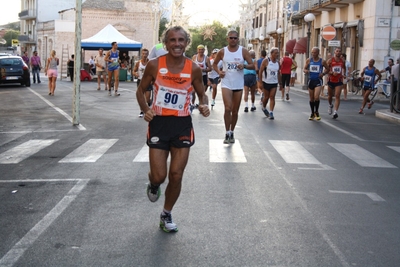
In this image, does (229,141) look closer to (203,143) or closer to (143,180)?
(203,143)

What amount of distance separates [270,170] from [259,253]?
3997 mm

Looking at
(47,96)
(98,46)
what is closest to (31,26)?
(98,46)

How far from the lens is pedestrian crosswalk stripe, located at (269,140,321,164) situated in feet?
33.4

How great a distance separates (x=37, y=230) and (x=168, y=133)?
143 centimetres

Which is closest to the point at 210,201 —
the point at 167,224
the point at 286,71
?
the point at 167,224

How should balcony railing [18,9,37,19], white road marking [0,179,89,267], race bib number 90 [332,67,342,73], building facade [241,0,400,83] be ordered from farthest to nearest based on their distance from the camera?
balcony railing [18,9,37,19]
building facade [241,0,400,83]
race bib number 90 [332,67,342,73]
white road marking [0,179,89,267]

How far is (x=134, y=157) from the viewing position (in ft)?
33.3

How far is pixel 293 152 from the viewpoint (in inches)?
433

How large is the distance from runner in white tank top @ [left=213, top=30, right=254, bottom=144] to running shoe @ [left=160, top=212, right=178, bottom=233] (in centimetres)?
587

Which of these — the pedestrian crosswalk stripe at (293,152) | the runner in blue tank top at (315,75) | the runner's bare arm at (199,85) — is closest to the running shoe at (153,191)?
the runner's bare arm at (199,85)

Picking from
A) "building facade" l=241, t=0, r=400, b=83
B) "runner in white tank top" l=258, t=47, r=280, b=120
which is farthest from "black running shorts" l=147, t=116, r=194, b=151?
"building facade" l=241, t=0, r=400, b=83

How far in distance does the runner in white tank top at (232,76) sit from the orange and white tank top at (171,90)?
5822mm

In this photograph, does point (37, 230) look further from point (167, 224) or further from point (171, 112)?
point (171, 112)

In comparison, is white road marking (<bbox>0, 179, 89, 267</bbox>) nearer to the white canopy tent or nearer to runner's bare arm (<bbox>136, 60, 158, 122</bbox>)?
runner's bare arm (<bbox>136, 60, 158, 122</bbox>)
